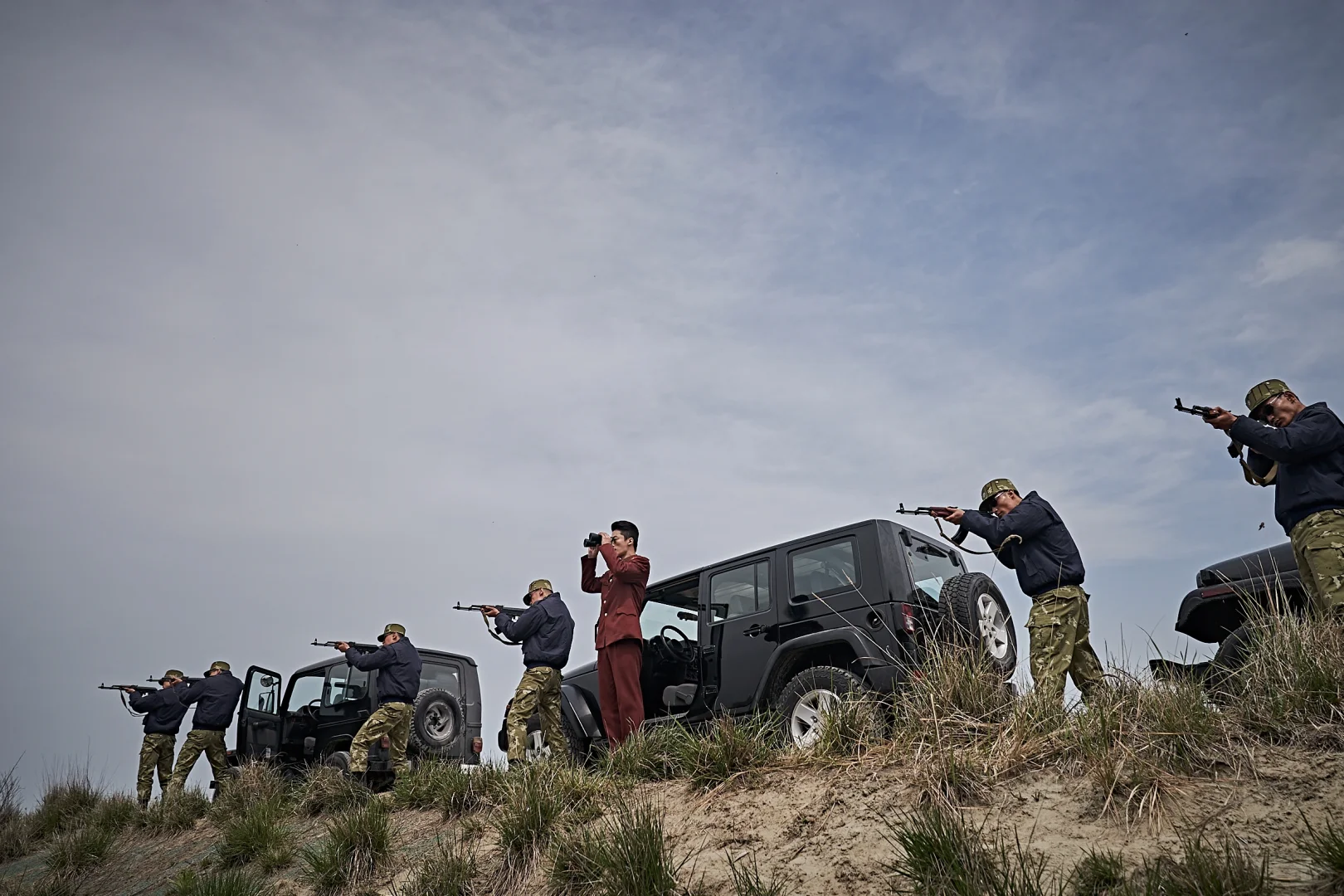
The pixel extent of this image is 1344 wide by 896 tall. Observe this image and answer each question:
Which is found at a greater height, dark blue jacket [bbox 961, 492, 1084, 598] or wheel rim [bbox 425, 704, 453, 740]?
dark blue jacket [bbox 961, 492, 1084, 598]

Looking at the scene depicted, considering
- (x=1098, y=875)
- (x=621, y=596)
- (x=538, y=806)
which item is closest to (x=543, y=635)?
(x=621, y=596)

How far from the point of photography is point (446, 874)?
18.0 feet

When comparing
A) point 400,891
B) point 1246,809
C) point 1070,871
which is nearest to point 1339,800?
point 1246,809

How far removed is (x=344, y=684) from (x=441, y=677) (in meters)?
1.25

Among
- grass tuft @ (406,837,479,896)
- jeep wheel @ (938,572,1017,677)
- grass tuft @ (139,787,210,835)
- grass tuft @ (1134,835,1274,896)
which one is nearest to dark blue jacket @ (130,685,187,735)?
grass tuft @ (139,787,210,835)

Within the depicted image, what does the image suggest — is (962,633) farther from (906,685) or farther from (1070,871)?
(1070,871)

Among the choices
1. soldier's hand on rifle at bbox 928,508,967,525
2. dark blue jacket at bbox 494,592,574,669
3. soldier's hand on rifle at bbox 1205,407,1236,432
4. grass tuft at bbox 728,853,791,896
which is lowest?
grass tuft at bbox 728,853,791,896

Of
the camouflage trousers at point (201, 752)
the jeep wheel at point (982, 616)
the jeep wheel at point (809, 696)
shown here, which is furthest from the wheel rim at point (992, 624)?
the camouflage trousers at point (201, 752)

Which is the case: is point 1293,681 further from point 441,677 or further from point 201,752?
point 201,752

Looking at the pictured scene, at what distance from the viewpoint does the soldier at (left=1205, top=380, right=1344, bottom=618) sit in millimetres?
4805

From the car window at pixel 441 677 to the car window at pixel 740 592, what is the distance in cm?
578

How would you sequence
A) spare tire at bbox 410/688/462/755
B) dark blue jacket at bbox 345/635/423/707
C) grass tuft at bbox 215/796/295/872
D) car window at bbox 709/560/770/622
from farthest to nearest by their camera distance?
spare tire at bbox 410/688/462/755 < dark blue jacket at bbox 345/635/423/707 < car window at bbox 709/560/770/622 < grass tuft at bbox 215/796/295/872

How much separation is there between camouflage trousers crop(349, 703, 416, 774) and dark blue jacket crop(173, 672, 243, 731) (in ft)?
15.3

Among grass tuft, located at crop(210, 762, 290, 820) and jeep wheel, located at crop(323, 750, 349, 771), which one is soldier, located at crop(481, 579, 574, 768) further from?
jeep wheel, located at crop(323, 750, 349, 771)
